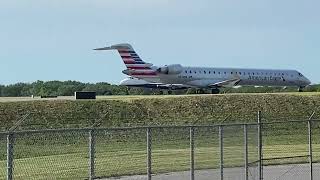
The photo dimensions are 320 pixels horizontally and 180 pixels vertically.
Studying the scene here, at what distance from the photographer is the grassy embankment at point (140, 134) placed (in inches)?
842

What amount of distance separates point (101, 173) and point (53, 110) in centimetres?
2812

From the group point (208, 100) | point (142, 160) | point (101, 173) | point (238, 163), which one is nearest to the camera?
point (238, 163)

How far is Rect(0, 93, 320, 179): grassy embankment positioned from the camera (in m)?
21.4

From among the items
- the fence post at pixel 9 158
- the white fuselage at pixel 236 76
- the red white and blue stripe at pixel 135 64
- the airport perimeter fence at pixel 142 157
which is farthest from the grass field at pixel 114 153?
the white fuselage at pixel 236 76

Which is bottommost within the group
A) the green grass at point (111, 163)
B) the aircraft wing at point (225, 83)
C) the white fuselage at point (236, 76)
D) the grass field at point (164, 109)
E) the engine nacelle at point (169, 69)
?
the green grass at point (111, 163)

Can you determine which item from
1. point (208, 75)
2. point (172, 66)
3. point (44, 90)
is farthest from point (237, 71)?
point (44, 90)

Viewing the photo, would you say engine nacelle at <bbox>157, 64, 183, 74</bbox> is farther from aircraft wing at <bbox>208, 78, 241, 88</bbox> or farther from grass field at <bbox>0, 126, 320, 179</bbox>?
grass field at <bbox>0, 126, 320, 179</bbox>

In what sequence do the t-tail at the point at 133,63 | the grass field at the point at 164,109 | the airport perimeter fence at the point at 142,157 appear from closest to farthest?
the airport perimeter fence at the point at 142,157 → the grass field at the point at 164,109 → the t-tail at the point at 133,63

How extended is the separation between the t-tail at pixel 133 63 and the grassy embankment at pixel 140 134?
1554 centimetres

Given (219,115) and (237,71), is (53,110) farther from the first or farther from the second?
(237,71)

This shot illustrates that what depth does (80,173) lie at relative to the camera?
872 inches

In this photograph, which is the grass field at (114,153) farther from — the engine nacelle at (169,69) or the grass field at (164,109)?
the engine nacelle at (169,69)

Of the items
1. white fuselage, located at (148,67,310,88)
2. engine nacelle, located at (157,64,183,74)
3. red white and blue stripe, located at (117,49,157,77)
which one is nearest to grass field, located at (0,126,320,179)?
engine nacelle, located at (157,64,183,74)

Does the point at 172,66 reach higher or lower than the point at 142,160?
higher
